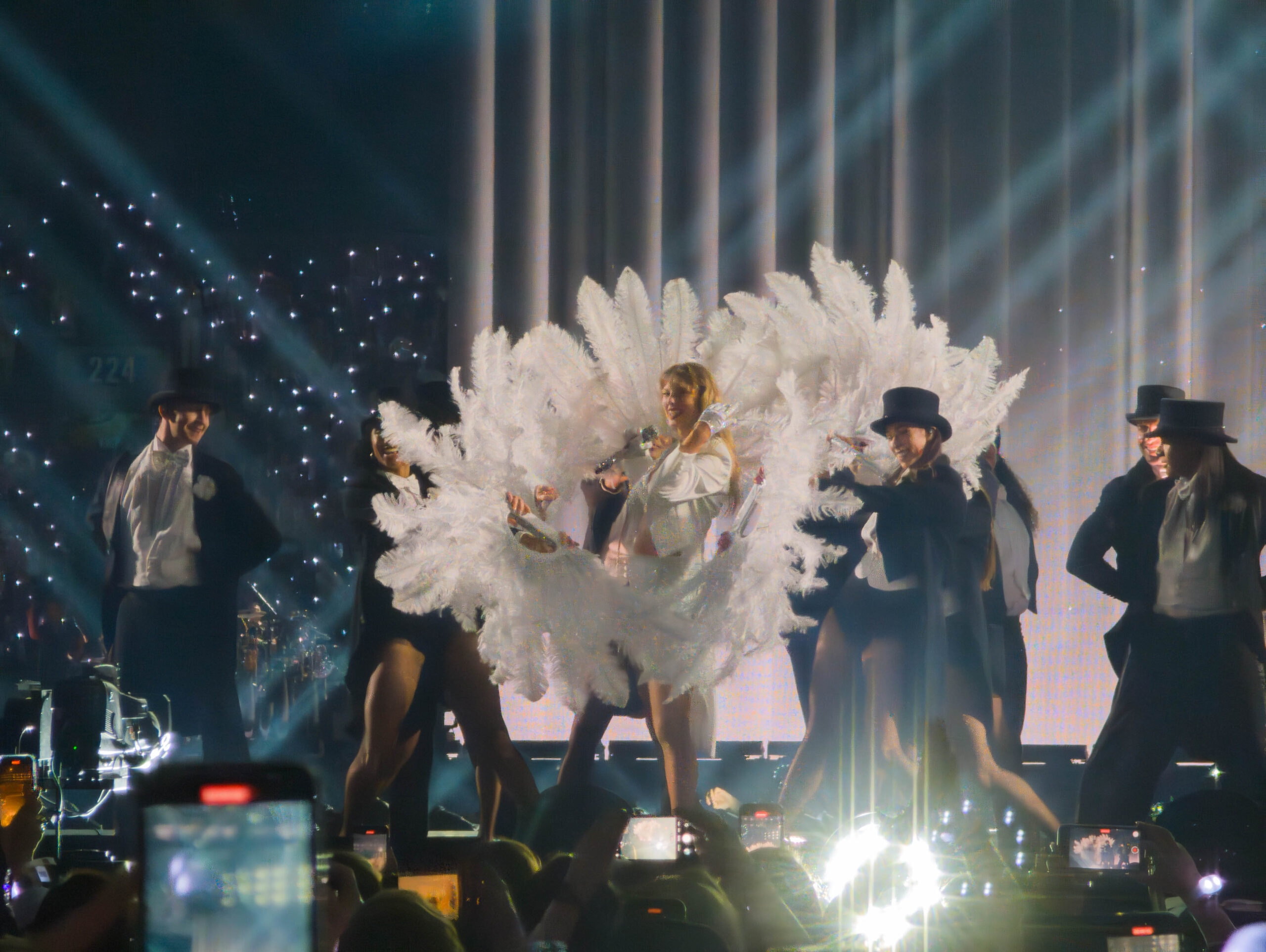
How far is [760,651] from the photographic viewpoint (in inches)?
182

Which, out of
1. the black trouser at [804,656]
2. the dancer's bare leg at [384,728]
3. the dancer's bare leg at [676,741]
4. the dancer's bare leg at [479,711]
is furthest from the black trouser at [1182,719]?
the dancer's bare leg at [384,728]

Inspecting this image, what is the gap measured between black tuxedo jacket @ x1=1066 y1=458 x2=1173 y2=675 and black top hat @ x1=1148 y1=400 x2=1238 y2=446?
0.90ft

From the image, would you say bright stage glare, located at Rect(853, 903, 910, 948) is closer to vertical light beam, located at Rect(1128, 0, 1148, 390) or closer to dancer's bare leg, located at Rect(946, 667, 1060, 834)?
dancer's bare leg, located at Rect(946, 667, 1060, 834)

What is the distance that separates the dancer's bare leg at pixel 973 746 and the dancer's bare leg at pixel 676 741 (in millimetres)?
1009

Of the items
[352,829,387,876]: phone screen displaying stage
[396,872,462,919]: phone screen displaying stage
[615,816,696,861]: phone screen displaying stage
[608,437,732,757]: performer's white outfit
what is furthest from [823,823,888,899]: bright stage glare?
[608,437,732,757]: performer's white outfit

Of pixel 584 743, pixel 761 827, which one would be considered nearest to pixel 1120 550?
pixel 584 743

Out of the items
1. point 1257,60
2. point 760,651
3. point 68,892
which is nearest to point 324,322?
point 760,651

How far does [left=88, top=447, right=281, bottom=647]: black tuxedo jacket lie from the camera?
5.55m

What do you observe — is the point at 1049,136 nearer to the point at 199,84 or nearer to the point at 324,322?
the point at 324,322

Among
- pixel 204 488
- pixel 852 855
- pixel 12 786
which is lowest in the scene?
pixel 852 855

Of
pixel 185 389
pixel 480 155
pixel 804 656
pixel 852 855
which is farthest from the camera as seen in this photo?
pixel 480 155

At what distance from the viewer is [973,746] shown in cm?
513

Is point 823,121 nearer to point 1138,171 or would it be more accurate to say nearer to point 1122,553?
point 1138,171

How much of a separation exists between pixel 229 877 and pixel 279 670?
5.93m
